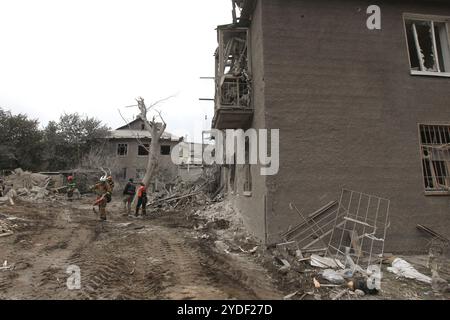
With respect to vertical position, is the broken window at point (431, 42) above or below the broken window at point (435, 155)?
above

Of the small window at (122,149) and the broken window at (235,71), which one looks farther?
the small window at (122,149)

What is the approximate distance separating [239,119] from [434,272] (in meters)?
5.79

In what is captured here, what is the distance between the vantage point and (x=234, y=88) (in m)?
8.68

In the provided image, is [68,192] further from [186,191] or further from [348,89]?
[348,89]

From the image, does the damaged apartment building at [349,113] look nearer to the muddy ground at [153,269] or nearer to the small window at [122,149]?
the muddy ground at [153,269]

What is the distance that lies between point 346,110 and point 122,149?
30312 millimetres

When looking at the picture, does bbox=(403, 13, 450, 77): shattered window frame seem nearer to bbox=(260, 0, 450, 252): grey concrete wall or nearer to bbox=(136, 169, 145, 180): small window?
bbox=(260, 0, 450, 252): grey concrete wall

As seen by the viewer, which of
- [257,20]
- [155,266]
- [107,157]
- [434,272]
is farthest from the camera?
[107,157]

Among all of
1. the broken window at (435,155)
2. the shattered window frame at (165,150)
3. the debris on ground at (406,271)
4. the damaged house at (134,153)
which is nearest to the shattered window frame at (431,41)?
the broken window at (435,155)

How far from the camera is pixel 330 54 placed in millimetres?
7652

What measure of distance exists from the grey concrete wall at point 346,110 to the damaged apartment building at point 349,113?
0.03 metres

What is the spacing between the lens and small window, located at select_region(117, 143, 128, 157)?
33.7 metres

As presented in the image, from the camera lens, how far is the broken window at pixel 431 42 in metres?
8.30
